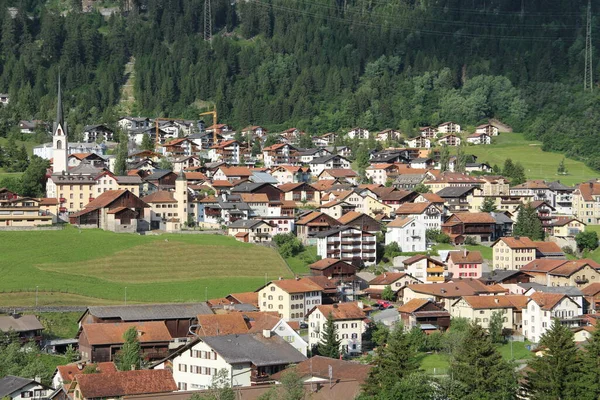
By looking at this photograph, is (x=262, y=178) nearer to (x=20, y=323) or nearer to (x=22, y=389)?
(x=20, y=323)

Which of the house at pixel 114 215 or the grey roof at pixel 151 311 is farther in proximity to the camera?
the house at pixel 114 215

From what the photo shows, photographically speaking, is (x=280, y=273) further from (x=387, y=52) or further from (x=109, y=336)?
(x=387, y=52)

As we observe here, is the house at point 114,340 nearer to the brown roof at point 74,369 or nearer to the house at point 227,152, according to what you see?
the brown roof at point 74,369

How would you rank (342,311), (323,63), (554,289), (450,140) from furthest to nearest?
(323,63) < (450,140) < (554,289) < (342,311)

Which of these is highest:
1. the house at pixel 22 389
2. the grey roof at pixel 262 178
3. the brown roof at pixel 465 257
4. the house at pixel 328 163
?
the house at pixel 328 163

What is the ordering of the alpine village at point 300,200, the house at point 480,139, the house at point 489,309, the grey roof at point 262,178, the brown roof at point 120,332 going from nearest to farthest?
the alpine village at point 300,200
the brown roof at point 120,332
the house at point 489,309
the grey roof at point 262,178
the house at point 480,139

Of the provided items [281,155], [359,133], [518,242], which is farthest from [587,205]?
[359,133]

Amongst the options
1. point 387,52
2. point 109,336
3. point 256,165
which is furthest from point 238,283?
point 387,52

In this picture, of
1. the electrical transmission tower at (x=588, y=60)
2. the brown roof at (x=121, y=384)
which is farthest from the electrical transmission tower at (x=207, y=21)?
the brown roof at (x=121, y=384)
